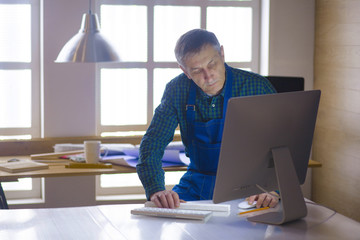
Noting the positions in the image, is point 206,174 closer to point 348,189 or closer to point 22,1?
point 348,189

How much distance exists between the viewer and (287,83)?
3525 millimetres

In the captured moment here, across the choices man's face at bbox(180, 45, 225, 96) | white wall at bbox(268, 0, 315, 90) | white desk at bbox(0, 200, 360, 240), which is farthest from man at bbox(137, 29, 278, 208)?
white wall at bbox(268, 0, 315, 90)

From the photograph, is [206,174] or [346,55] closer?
[206,174]

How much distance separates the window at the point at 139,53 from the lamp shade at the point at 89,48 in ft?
2.83

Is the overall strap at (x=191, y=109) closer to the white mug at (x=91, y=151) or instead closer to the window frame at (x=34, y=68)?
the white mug at (x=91, y=151)

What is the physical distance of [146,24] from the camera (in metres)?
4.17

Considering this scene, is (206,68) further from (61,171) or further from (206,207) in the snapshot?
(61,171)

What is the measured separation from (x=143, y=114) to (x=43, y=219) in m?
2.39

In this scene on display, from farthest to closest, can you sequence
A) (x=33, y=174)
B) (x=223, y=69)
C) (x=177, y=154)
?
(x=177, y=154) < (x=33, y=174) < (x=223, y=69)

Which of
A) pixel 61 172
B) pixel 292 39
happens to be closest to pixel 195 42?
pixel 61 172

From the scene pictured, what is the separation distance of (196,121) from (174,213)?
562mm

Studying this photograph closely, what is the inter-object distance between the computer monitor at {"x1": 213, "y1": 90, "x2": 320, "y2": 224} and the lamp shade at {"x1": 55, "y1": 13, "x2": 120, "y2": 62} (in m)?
1.55

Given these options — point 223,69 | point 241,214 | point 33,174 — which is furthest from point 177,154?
point 241,214

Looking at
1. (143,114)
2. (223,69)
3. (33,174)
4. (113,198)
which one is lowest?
(113,198)
